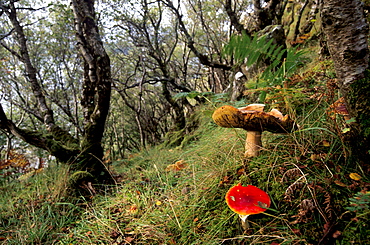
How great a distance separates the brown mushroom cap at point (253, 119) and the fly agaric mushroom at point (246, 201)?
558mm

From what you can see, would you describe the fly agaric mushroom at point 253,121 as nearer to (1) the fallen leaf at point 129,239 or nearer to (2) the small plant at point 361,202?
(2) the small plant at point 361,202

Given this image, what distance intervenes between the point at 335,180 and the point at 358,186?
12 cm

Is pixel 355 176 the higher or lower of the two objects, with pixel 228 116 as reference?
lower

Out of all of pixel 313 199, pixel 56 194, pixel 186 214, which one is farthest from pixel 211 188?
pixel 56 194

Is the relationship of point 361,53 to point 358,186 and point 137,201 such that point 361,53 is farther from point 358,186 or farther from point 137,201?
point 137,201

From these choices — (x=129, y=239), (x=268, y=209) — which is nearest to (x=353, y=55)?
(x=268, y=209)

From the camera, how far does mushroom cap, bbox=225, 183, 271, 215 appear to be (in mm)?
1240

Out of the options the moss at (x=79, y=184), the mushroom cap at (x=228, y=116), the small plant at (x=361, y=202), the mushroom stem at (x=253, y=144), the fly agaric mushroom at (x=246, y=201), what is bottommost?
the small plant at (x=361, y=202)

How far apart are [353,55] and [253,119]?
0.76 m

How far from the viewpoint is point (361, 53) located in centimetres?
125

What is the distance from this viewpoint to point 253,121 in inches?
63.7

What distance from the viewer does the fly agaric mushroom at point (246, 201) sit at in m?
1.24

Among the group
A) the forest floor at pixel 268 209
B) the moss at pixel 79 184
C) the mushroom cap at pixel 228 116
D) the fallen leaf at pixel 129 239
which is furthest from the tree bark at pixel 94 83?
the mushroom cap at pixel 228 116

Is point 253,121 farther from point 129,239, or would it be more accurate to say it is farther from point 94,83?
point 94,83
